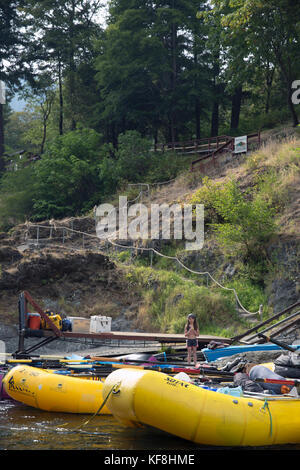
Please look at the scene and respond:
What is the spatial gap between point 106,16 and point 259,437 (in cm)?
4318

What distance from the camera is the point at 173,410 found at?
8977 mm

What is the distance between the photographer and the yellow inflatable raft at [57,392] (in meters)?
11.7

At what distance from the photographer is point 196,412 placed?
8977mm

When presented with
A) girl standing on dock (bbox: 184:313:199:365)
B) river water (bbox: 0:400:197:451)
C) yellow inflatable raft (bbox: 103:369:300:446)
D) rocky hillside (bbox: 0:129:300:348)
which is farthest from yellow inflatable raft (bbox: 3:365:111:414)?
rocky hillside (bbox: 0:129:300:348)

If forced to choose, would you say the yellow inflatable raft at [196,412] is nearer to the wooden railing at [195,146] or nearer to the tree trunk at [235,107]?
the wooden railing at [195,146]

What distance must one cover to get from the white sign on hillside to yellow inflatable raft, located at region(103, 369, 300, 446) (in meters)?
24.5

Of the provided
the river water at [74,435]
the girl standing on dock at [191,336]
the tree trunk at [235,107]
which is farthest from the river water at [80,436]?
the tree trunk at [235,107]

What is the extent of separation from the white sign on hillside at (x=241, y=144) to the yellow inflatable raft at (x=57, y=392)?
74.8ft

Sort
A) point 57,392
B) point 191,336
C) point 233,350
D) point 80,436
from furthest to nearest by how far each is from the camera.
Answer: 1. point 233,350
2. point 191,336
3. point 57,392
4. point 80,436

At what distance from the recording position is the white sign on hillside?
106ft

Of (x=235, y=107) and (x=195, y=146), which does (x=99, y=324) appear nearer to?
(x=195, y=146)

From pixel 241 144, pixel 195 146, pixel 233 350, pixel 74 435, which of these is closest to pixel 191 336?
pixel 233 350

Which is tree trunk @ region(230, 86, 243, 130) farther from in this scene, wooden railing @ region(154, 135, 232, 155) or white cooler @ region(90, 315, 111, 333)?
white cooler @ region(90, 315, 111, 333)

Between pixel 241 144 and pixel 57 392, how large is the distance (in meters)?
23.4
